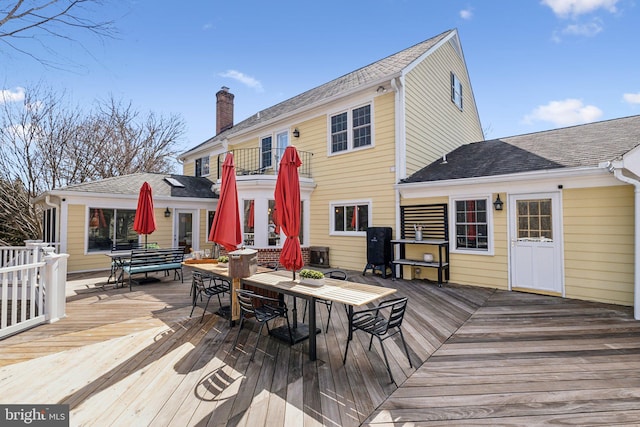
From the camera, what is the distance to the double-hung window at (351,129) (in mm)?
9188

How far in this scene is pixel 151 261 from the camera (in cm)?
746

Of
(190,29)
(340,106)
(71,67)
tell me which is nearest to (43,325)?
(71,67)

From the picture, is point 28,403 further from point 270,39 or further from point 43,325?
point 270,39

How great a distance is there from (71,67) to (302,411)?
6635 millimetres

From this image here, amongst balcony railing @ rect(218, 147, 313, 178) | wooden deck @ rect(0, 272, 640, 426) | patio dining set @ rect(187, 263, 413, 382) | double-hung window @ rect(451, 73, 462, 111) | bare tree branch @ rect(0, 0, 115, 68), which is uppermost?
double-hung window @ rect(451, 73, 462, 111)

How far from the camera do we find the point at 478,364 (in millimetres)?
3385

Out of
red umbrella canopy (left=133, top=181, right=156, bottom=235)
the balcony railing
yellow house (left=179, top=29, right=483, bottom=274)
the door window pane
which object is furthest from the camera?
the balcony railing

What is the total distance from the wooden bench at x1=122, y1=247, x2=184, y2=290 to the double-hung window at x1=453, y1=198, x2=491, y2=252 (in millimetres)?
7697

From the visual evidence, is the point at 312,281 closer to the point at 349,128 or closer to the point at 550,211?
the point at 550,211

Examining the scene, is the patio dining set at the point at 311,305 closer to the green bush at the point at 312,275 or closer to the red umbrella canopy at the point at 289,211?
the green bush at the point at 312,275

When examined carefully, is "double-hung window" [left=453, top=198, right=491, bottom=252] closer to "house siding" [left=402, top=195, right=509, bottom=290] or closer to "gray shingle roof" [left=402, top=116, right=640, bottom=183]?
"house siding" [left=402, top=195, right=509, bottom=290]

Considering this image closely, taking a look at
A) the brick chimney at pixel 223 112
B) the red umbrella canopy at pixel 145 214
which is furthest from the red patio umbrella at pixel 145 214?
the brick chimney at pixel 223 112

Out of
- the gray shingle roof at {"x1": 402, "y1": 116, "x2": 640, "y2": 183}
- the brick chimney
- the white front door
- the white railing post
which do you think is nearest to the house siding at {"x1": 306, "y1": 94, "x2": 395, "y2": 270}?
the gray shingle roof at {"x1": 402, "y1": 116, "x2": 640, "y2": 183}

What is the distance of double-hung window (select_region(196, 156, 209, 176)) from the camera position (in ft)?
51.9
